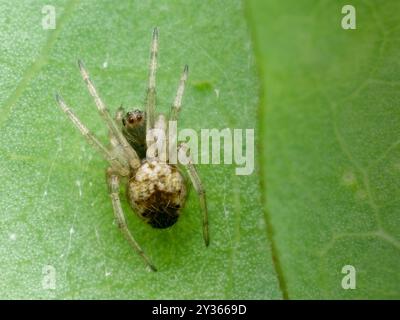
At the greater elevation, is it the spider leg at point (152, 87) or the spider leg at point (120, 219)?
the spider leg at point (152, 87)

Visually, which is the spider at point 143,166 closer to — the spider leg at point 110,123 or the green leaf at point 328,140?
the spider leg at point 110,123

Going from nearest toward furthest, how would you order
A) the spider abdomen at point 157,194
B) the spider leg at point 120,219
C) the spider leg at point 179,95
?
the spider abdomen at point 157,194 < the spider leg at point 120,219 < the spider leg at point 179,95

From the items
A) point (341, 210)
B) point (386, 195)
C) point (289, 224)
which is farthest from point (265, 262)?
point (386, 195)

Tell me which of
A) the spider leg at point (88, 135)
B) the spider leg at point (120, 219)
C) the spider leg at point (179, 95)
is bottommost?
the spider leg at point (120, 219)

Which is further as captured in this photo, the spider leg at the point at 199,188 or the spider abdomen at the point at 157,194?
the spider leg at the point at 199,188

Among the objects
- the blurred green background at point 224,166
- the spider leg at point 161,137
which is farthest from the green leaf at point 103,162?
the spider leg at point 161,137

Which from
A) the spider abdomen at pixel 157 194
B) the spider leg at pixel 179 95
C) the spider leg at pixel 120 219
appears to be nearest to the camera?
the spider abdomen at pixel 157 194
